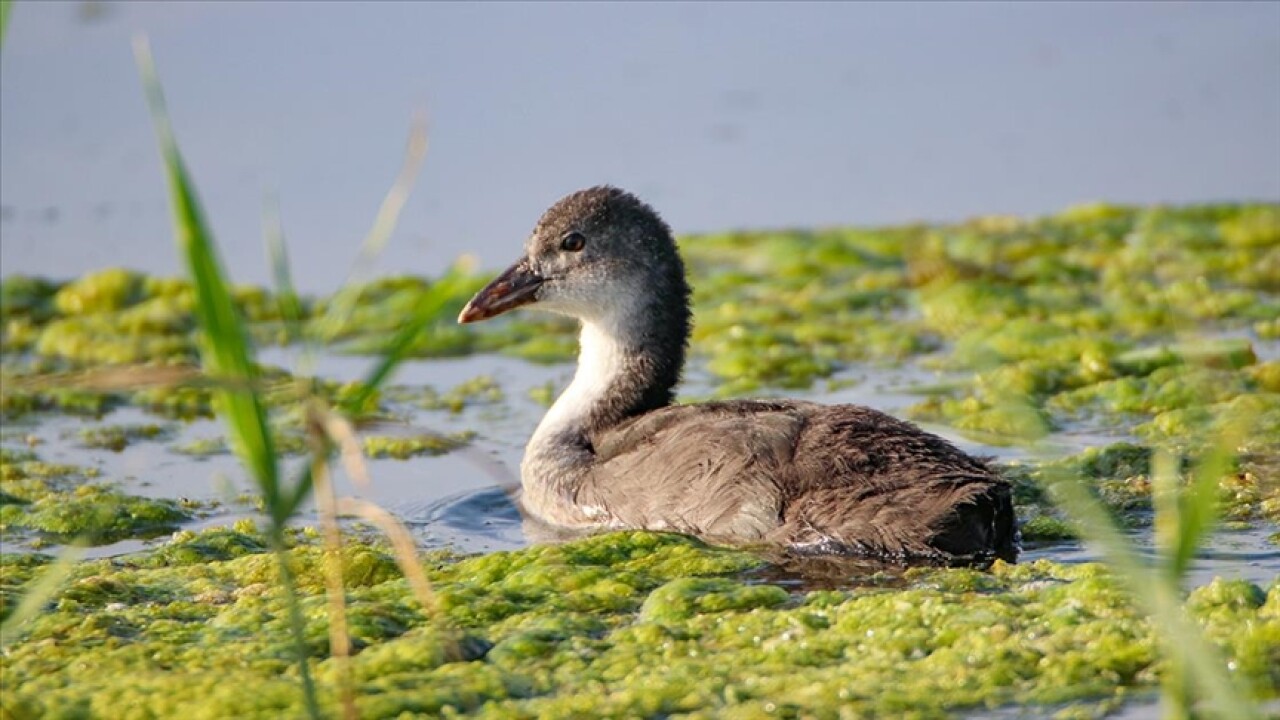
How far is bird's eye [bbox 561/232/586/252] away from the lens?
8.17 m

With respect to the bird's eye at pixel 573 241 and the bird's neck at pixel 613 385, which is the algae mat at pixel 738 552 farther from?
the bird's eye at pixel 573 241

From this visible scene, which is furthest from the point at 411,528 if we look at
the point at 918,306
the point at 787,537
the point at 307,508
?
the point at 918,306

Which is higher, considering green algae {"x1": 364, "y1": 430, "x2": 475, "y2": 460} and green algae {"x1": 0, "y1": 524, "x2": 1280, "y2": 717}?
green algae {"x1": 364, "y1": 430, "x2": 475, "y2": 460}

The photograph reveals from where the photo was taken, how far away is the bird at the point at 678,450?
6.28 m

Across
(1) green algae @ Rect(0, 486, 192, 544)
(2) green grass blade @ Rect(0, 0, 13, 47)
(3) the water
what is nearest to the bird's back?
(3) the water

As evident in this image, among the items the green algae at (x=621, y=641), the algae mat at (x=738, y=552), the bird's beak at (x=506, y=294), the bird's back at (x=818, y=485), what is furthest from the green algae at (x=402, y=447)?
the green algae at (x=621, y=641)

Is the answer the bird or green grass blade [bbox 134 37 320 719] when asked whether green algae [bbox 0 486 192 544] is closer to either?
the bird

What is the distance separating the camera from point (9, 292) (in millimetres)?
11883

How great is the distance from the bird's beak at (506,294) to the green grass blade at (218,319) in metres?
4.35

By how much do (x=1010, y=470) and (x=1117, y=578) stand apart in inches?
89.9

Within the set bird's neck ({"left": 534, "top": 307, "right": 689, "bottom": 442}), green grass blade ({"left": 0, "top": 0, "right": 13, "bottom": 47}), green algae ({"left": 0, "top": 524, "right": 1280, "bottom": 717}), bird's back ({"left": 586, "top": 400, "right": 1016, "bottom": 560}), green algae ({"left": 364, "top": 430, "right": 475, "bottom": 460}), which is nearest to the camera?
green grass blade ({"left": 0, "top": 0, "right": 13, "bottom": 47})

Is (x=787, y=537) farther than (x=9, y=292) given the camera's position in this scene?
No

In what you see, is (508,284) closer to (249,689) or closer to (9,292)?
(249,689)

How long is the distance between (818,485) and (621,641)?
49.3 inches
